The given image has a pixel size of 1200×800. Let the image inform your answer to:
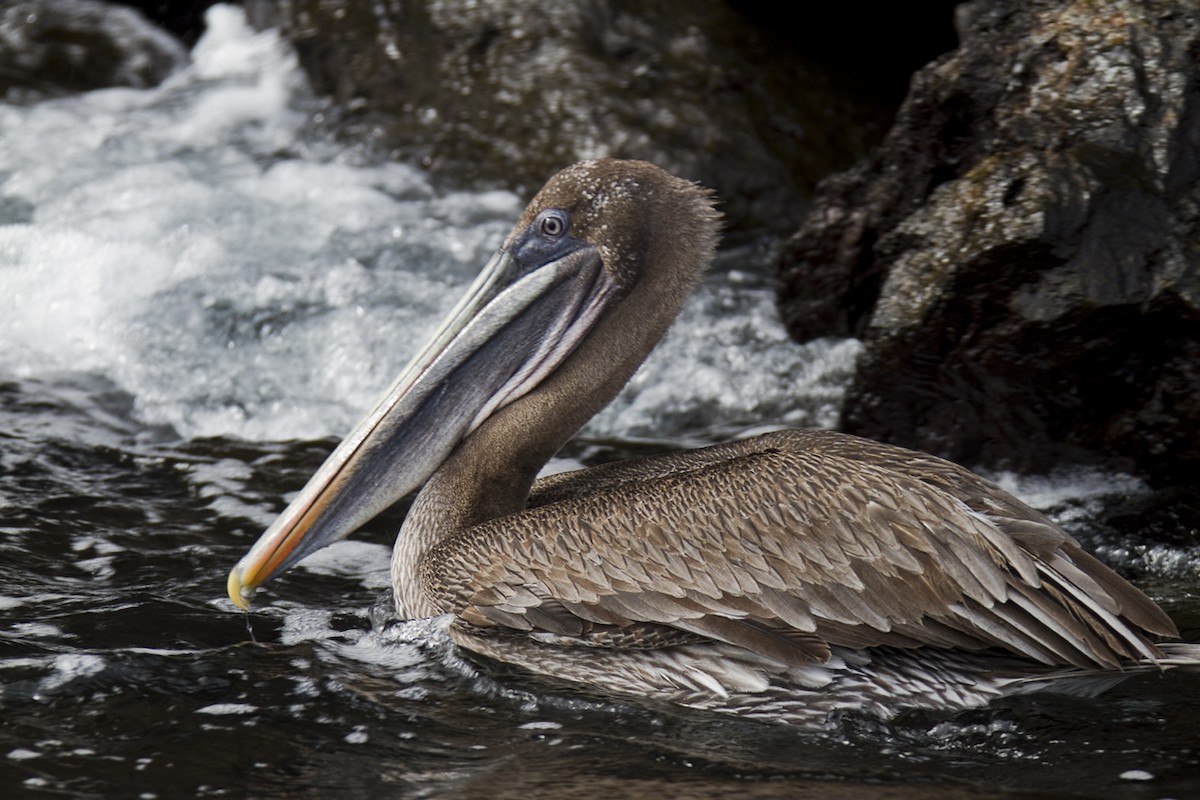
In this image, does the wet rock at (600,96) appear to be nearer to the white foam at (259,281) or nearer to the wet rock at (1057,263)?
the white foam at (259,281)

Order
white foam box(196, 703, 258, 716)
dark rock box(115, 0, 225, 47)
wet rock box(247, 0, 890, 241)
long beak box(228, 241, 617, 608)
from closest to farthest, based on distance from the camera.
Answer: white foam box(196, 703, 258, 716), long beak box(228, 241, 617, 608), wet rock box(247, 0, 890, 241), dark rock box(115, 0, 225, 47)

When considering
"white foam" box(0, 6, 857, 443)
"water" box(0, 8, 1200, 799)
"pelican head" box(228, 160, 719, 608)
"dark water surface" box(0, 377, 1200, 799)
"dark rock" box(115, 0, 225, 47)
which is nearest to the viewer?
"dark water surface" box(0, 377, 1200, 799)

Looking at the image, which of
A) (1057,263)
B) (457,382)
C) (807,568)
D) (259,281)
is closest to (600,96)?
(259,281)

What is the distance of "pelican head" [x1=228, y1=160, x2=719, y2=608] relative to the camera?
431cm

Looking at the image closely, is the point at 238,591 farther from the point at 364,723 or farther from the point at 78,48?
the point at 78,48

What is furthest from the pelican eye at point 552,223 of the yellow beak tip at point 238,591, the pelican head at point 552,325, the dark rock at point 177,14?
the dark rock at point 177,14

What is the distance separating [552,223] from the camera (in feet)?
14.4

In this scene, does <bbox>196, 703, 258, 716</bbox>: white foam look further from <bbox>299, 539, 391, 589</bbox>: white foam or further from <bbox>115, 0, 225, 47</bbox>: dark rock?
<bbox>115, 0, 225, 47</bbox>: dark rock

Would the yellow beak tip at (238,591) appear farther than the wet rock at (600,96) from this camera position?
No

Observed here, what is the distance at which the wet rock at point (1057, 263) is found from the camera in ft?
15.7

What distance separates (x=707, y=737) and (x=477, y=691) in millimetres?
598

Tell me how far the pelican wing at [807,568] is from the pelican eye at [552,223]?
2.64 feet

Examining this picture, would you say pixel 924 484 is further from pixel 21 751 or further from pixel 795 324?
pixel 795 324

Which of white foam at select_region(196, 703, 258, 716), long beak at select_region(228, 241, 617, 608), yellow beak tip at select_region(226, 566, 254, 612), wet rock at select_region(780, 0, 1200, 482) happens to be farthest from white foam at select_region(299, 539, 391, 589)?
wet rock at select_region(780, 0, 1200, 482)
